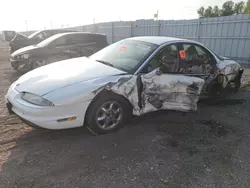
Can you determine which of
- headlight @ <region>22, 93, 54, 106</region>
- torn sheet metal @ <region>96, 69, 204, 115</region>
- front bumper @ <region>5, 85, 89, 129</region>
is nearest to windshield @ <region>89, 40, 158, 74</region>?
torn sheet metal @ <region>96, 69, 204, 115</region>

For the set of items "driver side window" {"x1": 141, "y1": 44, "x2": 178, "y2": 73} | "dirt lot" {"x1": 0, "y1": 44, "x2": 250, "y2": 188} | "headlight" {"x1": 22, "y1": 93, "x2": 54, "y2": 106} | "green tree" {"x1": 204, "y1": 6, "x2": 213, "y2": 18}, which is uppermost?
"green tree" {"x1": 204, "y1": 6, "x2": 213, "y2": 18}

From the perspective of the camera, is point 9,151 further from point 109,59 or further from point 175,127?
point 175,127

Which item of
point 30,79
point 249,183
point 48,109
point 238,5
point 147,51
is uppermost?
point 238,5

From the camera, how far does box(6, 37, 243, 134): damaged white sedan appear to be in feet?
9.61

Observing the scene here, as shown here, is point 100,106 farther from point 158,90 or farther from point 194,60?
point 194,60

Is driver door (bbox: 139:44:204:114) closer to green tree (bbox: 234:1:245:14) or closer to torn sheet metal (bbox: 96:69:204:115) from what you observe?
torn sheet metal (bbox: 96:69:204:115)

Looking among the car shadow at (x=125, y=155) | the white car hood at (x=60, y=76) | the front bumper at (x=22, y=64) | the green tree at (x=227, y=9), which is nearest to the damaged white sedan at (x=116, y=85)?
the white car hood at (x=60, y=76)

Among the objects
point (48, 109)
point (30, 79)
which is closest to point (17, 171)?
point (48, 109)

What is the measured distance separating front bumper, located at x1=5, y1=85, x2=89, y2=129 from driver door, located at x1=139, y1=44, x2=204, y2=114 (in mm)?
1058

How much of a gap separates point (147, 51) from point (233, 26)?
9247mm

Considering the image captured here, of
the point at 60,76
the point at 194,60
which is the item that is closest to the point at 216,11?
the point at 194,60

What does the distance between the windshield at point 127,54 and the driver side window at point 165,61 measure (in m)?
0.14

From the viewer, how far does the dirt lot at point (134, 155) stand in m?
2.42

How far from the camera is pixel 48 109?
2830 millimetres
